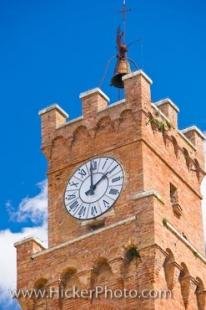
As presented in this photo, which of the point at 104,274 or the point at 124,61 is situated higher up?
the point at 124,61

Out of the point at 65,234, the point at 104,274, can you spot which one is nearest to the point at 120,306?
the point at 104,274

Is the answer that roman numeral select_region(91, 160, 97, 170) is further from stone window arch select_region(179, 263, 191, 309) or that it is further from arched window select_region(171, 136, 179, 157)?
stone window arch select_region(179, 263, 191, 309)

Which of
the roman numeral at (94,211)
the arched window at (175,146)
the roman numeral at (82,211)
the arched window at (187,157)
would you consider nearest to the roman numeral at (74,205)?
the roman numeral at (82,211)

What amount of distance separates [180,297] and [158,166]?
5.90 m

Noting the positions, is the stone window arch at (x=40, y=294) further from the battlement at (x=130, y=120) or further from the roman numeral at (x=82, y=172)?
the battlement at (x=130, y=120)

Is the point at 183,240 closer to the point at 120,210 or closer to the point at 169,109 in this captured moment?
the point at 120,210

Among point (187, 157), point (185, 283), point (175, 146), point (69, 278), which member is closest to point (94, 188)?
point (69, 278)

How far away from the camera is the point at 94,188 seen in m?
53.6

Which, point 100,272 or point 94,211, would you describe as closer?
point 100,272

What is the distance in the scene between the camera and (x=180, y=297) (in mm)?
50844

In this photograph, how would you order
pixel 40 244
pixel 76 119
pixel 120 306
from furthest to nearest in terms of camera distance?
pixel 76 119 → pixel 40 244 → pixel 120 306

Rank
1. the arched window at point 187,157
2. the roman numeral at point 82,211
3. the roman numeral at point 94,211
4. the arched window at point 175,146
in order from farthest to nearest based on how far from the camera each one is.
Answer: the arched window at point 187,157 < the arched window at point 175,146 < the roman numeral at point 82,211 < the roman numeral at point 94,211

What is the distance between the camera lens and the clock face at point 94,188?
5309 cm

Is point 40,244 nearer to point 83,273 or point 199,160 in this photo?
point 83,273
